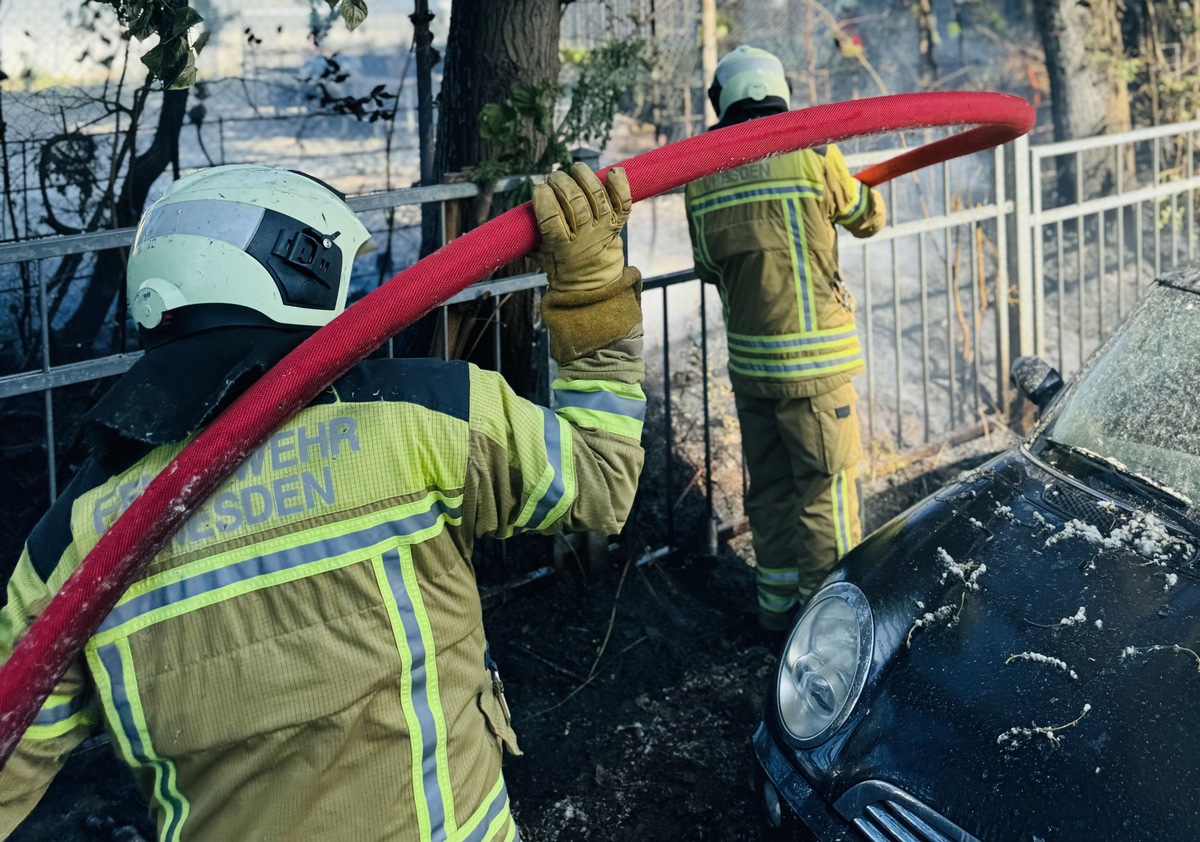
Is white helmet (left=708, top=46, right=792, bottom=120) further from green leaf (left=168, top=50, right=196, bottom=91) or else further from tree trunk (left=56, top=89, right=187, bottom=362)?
tree trunk (left=56, top=89, right=187, bottom=362)

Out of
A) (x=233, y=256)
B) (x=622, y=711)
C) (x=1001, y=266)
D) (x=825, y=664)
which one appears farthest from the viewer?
(x=1001, y=266)

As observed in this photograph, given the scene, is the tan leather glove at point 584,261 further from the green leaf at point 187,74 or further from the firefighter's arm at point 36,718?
the green leaf at point 187,74

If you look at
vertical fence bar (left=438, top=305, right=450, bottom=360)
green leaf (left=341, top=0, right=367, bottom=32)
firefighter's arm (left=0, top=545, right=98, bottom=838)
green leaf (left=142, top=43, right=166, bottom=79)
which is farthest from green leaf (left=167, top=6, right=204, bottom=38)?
firefighter's arm (left=0, top=545, right=98, bottom=838)

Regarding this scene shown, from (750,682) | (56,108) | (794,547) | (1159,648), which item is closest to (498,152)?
(794,547)

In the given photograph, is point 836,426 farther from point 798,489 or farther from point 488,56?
point 488,56

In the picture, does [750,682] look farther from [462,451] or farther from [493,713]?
[462,451]

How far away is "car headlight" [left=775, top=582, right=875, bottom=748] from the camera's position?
2471mm

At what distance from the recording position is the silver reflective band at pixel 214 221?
5.77 feet

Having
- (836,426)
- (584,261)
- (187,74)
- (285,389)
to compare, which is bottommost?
(836,426)

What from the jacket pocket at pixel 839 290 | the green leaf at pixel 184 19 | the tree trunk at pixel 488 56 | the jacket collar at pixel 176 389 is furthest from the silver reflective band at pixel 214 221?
the jacket pocket at pixel 839 290

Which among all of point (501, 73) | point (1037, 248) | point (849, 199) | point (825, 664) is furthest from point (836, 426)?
point (1037, 248)

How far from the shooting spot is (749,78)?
403 centimetres

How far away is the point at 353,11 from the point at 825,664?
2060 millimetres

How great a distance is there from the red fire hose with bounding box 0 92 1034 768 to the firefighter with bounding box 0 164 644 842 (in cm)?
5
